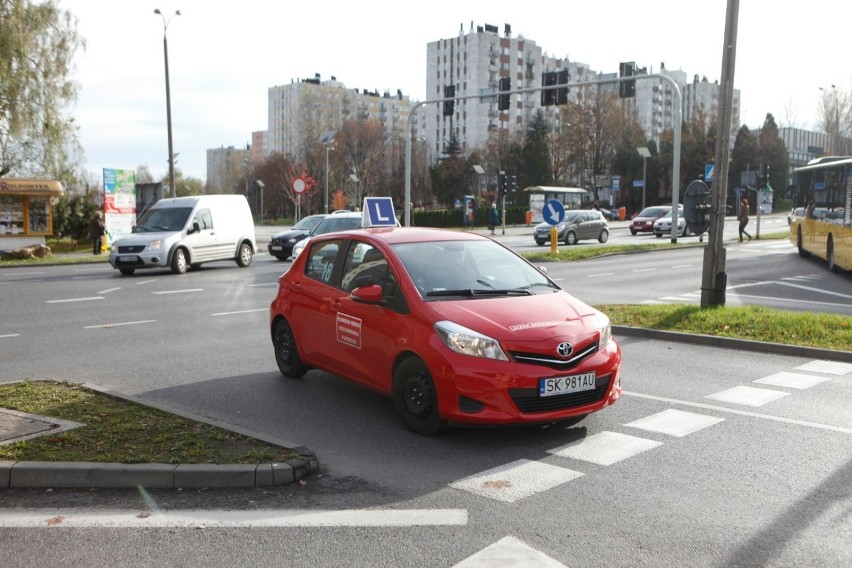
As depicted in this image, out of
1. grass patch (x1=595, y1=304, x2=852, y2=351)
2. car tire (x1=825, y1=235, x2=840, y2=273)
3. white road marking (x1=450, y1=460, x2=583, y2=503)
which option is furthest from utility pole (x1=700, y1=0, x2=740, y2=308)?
car tire (x1=825, y1=235, x2=840, y2=273)

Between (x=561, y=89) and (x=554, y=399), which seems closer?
(x=554, y=399)

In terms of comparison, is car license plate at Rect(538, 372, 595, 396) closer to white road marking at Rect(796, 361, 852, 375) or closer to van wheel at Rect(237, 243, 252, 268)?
white road marking at Rect(796, 361, 852, 375)

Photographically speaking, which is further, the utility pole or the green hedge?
the green hedge

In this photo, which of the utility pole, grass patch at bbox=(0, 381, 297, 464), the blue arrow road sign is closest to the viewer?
grass patch at bbox=(0, 381, 297, 464)

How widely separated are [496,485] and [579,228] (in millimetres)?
34931

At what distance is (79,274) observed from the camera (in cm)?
2331

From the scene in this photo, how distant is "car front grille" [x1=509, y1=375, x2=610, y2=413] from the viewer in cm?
607

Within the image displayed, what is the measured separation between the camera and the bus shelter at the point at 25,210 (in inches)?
1264

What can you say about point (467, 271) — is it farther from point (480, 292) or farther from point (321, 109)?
point (321, 109)

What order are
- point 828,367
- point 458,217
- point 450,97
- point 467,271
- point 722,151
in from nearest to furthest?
point 467,271 < point 828,367 < point 722,151 < point 450,97 < point 458,217

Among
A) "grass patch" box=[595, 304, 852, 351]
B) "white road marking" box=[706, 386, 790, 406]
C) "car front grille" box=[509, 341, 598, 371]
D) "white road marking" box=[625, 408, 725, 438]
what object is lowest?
"white road marking" box=[706, 386, 790, 406]

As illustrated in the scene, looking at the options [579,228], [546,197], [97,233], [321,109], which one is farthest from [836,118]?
[321,109]

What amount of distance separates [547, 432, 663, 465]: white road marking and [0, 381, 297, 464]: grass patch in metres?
1.95

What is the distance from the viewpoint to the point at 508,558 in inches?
163
